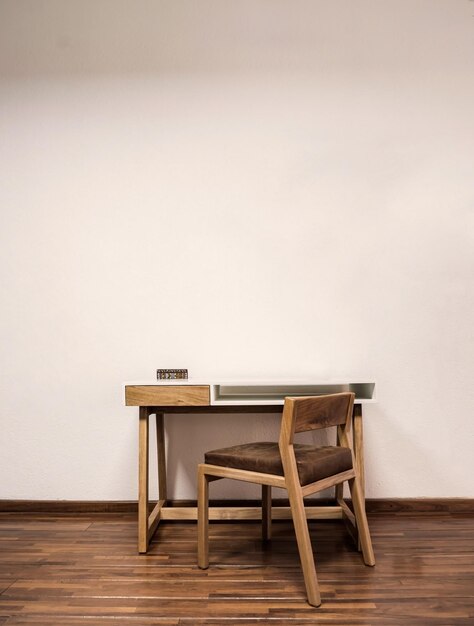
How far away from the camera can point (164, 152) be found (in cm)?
324

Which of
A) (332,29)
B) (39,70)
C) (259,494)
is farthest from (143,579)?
(332,29)

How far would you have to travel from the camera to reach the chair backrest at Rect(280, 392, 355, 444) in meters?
2.08

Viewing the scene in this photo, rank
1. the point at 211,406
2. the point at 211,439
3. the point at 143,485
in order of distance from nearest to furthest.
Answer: the point at 143,485 < the point at 211,406 < the point at 211,439

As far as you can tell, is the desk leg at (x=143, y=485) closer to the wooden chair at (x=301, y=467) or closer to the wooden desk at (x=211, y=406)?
the wooden desk at (x=211, y=406)

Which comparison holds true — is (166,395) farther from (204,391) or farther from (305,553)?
(305,553)

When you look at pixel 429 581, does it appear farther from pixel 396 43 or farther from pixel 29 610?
pixel 396 43

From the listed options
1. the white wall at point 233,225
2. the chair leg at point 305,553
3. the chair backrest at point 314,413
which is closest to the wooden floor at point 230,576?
the chair leg at point 305,553

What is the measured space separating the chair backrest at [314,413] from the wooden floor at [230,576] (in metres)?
0.60

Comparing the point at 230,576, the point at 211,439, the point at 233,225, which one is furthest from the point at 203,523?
the point at 233,225

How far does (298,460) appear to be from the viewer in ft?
7.16

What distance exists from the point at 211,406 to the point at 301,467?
0.74 m

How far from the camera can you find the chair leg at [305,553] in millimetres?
1996

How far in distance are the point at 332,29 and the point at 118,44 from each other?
1286mm

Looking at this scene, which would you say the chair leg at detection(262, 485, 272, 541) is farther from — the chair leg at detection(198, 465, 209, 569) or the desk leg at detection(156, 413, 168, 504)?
the desk leg at detection(156, 413, 168, 504)
